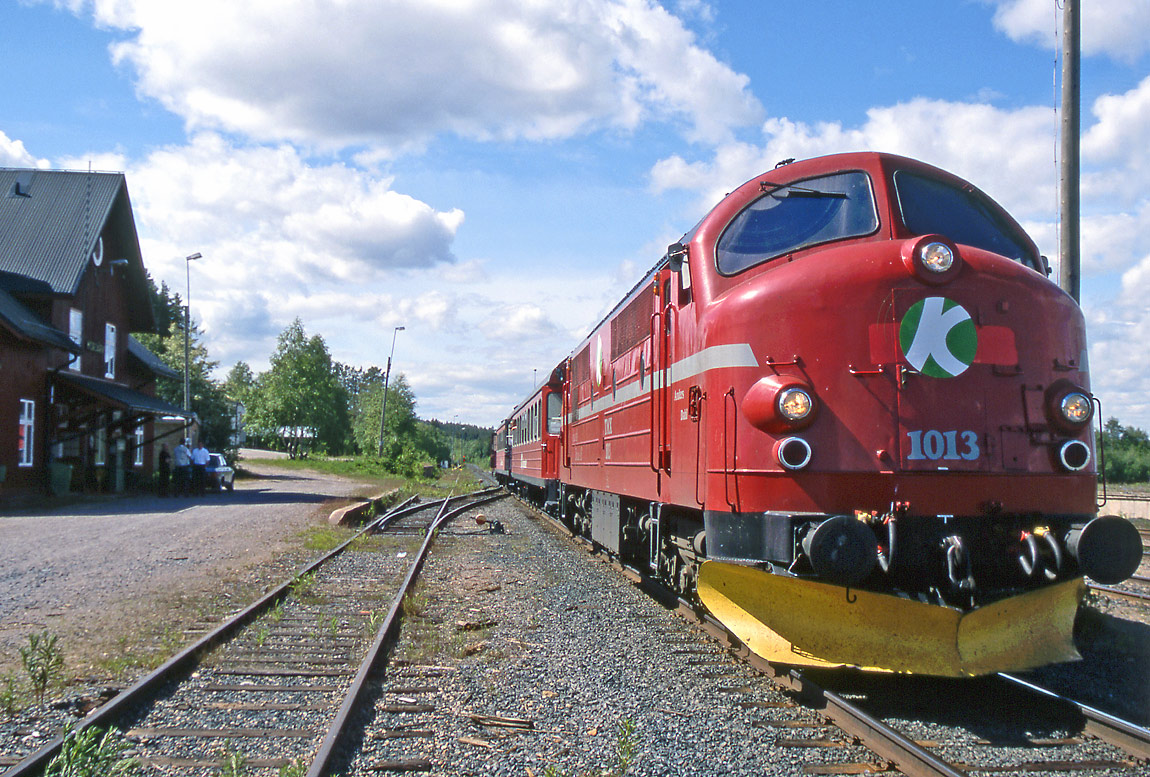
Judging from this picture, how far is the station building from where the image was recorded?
66.8 ft

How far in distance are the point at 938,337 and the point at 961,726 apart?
7.05 feet

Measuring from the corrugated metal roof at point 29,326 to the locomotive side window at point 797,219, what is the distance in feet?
59.8

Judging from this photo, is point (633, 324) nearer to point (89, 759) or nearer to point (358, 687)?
point (358, 687)

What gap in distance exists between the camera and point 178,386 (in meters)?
46.4

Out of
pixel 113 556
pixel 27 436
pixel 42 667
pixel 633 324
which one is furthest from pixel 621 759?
pixel 27 436

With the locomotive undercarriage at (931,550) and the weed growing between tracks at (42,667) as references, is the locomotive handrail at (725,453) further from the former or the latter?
the weed growing between tracks at (42,667)

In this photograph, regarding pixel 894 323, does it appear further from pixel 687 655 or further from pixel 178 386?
pixel 178 386

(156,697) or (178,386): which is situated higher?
(178,386)

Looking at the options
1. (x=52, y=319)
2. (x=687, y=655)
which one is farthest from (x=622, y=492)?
(x=52, y=319)

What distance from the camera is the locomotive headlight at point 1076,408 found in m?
5.10

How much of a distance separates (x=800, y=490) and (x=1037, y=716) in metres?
1.88

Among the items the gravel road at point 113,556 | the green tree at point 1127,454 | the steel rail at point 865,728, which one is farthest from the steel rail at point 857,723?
the green tree at point 1127,454

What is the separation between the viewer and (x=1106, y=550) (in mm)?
4758

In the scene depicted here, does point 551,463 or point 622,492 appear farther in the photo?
point 551,463
